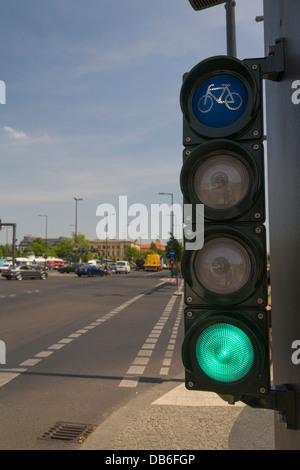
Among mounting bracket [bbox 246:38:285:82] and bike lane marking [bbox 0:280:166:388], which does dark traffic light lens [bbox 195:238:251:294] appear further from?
bike lane marking [bbox 0:280:166:388]

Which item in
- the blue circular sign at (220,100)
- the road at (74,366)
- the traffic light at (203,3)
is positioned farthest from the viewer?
the road at (74,366)

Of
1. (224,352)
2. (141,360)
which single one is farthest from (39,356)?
(224,352)

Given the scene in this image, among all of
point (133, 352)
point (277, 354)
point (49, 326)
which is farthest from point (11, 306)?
point (277, 354)

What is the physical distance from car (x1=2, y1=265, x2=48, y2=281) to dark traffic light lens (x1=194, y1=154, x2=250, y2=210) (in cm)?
4380

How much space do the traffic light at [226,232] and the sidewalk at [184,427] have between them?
9.28 ft

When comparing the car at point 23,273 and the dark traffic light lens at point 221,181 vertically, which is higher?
the dark traffic light lens at point 221,181

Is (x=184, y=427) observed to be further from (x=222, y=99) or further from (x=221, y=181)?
(x=222, y=99)

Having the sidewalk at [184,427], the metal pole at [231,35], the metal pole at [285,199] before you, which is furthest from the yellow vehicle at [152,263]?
the metal pole at [285,199]

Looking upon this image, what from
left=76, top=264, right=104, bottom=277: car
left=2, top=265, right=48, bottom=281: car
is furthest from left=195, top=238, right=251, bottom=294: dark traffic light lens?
left=76, top=264, right=104, bottom=277: car

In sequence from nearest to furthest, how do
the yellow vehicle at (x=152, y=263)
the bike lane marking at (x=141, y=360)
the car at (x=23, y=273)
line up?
1. the bike lane marking at (x=141, y=360)
2. the car at (x=23, y=273)
3. the yellow vehicle at (x=152, y=263)

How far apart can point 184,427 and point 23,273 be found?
1645 inches

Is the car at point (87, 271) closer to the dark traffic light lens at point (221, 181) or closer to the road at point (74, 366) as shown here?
the road at point (74, 366)

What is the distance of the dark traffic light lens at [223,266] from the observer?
164 cm
